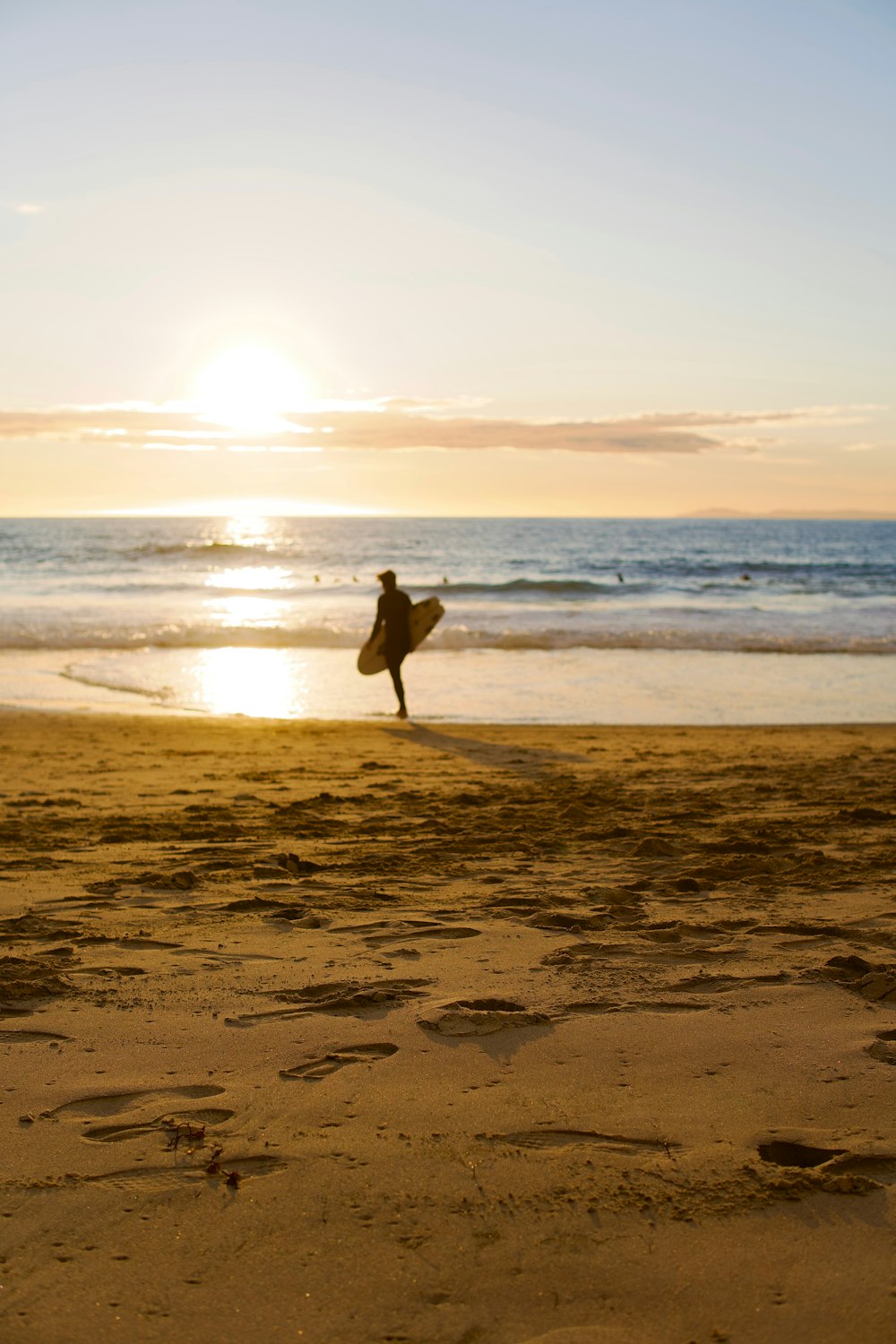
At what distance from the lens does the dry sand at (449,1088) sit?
2.10m

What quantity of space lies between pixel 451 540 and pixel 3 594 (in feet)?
162

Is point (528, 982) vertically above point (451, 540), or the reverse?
point (451, 540)

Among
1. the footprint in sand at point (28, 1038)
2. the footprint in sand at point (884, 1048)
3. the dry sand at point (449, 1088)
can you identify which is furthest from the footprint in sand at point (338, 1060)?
the footprint in sand at point (884, 1048)

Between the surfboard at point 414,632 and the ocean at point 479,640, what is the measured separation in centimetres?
44

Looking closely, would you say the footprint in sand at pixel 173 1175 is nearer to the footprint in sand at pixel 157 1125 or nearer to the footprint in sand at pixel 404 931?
the footprint in sand at pixel 157 1125

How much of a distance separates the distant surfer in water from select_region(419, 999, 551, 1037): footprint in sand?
28.2 feet

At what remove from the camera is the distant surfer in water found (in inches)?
478

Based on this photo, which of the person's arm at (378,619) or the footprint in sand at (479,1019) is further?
the person's arm at (378,619)

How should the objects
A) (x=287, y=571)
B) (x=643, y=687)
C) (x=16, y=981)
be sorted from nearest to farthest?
(x=16, y=981) < (x=643, y=687) < (x=287, y=571)

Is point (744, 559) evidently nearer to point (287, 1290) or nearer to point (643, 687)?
point (643, 687)

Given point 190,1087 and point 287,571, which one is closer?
point 190,1087

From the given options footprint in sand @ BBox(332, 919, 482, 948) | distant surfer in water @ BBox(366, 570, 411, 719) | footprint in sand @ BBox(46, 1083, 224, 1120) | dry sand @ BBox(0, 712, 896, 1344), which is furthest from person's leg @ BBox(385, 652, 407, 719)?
footprint in sand @ BBox(46, 1083, 224, 1120)

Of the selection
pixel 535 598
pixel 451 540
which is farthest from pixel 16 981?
pixel 451 540

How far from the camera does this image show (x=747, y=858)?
5363 mm
